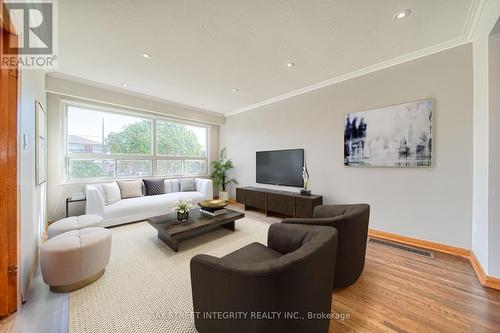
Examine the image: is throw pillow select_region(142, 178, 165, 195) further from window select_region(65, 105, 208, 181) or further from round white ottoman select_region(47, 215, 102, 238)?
round white ottoman select_region(47, 215, 102, 238)

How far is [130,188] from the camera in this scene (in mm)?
4062

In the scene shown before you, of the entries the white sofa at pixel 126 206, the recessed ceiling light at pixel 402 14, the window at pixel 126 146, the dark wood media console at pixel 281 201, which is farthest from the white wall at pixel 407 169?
the window at pixel 126 146

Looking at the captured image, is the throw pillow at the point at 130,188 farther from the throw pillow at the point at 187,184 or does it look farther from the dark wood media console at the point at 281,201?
the dark wood media console at the point at 281,201

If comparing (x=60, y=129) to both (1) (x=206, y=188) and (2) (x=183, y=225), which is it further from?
(2) (x=183, y=225)

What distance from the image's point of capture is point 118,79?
11.4 ft

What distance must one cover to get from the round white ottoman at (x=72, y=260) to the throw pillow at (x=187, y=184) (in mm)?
3029

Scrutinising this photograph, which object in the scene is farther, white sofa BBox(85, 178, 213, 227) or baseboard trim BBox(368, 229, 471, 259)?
white sofa BBox(85, 178, 213, 227)

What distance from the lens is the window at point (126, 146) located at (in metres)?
3.82

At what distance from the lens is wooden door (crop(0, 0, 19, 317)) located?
4.57 feet

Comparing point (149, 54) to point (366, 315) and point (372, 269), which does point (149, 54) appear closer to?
point (366, 315)

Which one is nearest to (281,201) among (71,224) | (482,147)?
(482,147)

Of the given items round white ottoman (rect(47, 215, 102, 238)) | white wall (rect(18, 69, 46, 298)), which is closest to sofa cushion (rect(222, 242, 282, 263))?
white wall (rect(18, 69, 46, 298))

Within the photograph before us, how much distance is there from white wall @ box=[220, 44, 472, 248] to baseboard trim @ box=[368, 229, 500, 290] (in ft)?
0.22

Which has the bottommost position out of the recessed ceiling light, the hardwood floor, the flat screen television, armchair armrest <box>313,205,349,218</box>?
the hardwood floor
